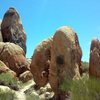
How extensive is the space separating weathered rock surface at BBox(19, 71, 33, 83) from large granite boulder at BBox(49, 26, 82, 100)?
9.54 metres

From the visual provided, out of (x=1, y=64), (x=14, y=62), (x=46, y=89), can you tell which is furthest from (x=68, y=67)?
(x=14, y=62)

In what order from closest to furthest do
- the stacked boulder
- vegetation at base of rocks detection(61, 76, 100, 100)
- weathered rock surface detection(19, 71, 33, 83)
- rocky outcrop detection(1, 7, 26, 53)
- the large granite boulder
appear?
vegetation at base of rocks detection(61, 76, 100, 100) → the large granite boulder → weathered rock surface detection(19, 71, 33, 83) → the stacked boulder → rocky outcrop detection(1, 7, 26, 53)

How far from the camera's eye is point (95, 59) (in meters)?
18.5

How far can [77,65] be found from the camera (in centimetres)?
1931

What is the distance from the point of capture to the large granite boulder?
19.0 m

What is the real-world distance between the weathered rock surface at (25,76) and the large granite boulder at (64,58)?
9.54 meters

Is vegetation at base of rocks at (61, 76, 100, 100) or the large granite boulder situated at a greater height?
the large granite boulder

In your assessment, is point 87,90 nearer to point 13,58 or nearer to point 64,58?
point 64,58

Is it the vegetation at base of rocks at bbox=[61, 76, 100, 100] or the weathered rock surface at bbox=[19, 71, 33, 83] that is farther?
the weathered rock surface at bbox=[19, 71, 33, 83]

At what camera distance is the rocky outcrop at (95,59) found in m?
18.3

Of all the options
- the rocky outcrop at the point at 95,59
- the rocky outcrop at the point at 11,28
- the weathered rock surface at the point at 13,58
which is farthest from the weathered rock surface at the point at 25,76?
the rocky outcrop at the point at 95,59

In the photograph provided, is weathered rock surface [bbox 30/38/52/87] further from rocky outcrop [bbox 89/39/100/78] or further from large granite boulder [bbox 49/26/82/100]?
rocky outcrop [bbox 89/39/100/78]

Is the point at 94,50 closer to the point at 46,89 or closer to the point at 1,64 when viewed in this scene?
the point at 46,89

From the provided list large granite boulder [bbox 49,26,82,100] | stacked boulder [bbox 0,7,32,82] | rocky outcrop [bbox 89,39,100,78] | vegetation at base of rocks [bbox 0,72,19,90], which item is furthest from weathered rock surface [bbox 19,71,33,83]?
rocky outcrop [bbox 89,39,100,78]
